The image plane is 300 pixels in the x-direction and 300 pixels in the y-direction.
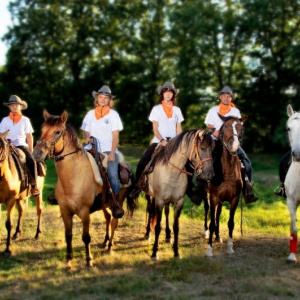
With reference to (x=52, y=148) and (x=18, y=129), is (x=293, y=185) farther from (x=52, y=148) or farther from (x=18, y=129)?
(x=18, y=129)

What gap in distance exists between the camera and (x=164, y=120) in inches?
305

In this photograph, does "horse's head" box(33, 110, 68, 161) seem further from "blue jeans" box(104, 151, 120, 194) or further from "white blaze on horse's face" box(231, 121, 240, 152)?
"white blaze on horse's face" box(231, 121, 240, 152)

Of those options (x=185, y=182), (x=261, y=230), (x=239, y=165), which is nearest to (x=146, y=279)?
(x=185, y=182)

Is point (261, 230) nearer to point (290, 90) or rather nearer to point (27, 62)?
point (290, 90)

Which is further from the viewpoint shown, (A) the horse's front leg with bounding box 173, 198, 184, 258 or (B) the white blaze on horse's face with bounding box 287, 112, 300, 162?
(A) the horse's front leg with bounding box 173, 198, 184, 258

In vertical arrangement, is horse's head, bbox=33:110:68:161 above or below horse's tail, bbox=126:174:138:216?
above

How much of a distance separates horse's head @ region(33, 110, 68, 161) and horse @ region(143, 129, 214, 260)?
180 centimetres

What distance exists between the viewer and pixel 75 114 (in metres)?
27.7

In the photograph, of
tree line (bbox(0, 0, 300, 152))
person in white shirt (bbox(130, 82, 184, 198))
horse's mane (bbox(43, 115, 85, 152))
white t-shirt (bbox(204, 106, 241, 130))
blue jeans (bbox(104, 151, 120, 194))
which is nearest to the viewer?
horse's mane (bbox(43, 115, 85, 152))

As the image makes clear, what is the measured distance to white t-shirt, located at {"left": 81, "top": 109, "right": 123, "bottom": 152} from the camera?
23.3 ft

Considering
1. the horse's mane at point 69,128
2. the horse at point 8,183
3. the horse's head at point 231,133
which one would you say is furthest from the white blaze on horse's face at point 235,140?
the horse at point 8,183

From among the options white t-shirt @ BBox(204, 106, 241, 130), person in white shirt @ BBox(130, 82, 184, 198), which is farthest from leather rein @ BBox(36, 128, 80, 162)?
white t-shirt @ BBox(204, 106, 241, 130)

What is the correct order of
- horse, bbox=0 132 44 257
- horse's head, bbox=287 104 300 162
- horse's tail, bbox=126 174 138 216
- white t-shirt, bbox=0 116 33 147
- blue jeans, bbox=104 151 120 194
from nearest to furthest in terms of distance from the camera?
horse's head, bbox=287 104 300 162 < blue jeans, bbox=104 151 120 194 < horse, bbox=0 132 44 257 < horse's tail, bbox=126 174 138 216 < white t-shirt, bbox=0 116 33 147

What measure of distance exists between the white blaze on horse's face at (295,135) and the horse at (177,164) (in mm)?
1220
